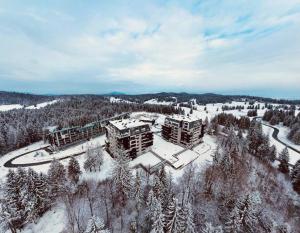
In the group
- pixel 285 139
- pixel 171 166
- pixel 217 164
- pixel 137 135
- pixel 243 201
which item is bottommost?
pixel 285 139

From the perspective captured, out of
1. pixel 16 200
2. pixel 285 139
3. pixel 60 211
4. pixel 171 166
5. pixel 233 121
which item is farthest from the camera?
pixel 233 121

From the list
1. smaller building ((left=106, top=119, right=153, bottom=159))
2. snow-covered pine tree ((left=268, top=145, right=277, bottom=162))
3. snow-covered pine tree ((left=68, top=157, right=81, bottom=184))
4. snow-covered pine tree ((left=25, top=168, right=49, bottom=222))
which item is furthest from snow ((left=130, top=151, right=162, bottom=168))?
snow-covered pine tree ((left=268, top=145, right=277, bottom=162))

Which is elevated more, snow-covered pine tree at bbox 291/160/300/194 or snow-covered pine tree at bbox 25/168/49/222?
snow-covered pine tree at bbox 25/168/49/222

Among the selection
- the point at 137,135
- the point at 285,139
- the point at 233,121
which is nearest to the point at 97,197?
the point at 137,135

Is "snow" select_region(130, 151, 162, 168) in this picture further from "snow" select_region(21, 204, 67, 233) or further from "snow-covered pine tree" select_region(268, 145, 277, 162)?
"snow-covered pine tree" select_region(268, 145, 277, 162)

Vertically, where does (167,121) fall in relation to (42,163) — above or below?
above

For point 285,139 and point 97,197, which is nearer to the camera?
point 97,197

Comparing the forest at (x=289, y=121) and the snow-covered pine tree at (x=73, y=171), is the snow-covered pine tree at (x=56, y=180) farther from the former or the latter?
the forest at (x=289, y=121)

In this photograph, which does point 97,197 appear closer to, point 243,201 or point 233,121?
point 243,201
